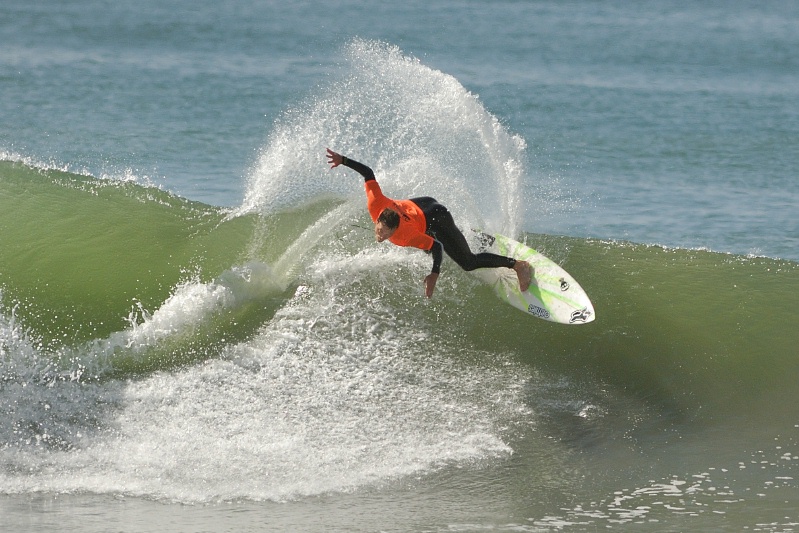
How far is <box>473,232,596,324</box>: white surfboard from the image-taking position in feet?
24.2

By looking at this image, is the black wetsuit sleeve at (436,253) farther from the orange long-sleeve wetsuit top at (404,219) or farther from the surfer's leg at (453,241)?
the surfer's leg at (453,241)

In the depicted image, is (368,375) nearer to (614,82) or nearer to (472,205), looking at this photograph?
(472,205)

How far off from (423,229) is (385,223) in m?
0.47

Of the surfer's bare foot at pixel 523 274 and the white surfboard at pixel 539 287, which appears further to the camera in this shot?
the surfer's bare foot at pixel 523 274

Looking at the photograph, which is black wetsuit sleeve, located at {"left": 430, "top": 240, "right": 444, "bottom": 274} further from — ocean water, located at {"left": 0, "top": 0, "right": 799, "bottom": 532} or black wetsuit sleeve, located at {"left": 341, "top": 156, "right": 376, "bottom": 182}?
black wetsuit sleeve, located at {"left": 341, "top": 156, "right": 376, "bottom": 182}

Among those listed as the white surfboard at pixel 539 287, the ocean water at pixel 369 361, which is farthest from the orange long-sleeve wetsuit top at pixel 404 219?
the white surfboard at pixel 539 287

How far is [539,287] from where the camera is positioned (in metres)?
7.61

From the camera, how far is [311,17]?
2827 cm

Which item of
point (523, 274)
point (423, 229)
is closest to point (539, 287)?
point (523, 274)

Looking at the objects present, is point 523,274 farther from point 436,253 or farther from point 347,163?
point 347,163

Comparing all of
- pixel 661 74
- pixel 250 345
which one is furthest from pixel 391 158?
pixel 661 74

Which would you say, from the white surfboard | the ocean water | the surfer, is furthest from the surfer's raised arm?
the white surfboard

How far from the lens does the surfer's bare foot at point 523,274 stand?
758 cm

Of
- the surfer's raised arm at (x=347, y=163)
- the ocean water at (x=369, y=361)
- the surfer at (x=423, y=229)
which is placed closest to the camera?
the ocean water at (x=369, y=361)
